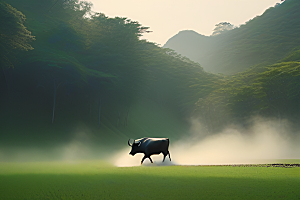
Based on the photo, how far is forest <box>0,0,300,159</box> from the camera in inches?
1737

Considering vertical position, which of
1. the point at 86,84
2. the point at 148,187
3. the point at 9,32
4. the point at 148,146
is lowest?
the point at 148,187

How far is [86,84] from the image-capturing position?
57875mm

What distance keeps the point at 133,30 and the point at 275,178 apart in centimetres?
5312

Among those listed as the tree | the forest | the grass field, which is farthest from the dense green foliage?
the grass field

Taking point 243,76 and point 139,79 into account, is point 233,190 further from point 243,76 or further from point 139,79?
point 243,76

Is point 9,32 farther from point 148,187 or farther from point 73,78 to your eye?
point 148,187

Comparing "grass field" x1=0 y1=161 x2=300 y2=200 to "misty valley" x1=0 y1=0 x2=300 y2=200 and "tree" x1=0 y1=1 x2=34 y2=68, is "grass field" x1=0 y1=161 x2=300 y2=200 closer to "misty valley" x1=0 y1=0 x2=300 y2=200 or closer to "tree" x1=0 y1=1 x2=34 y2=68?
"misty valley" x1=0 y1=0 x2=300 y2=200

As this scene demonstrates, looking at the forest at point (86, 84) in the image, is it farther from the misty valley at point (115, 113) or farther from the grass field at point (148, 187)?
the grass field at point (148, 187)

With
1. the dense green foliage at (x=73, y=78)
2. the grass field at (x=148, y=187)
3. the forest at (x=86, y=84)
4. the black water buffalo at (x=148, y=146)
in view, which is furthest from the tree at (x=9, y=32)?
the grass field at (x=148, y=187)

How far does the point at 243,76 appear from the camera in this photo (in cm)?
7531

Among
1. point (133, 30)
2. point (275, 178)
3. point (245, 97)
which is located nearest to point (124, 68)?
point (133, 30)

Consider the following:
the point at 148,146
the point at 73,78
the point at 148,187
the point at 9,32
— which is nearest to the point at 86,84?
the point at 73,78

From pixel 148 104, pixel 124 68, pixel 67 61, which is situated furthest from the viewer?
pixel 148 104

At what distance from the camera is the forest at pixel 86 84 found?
4412 cm
